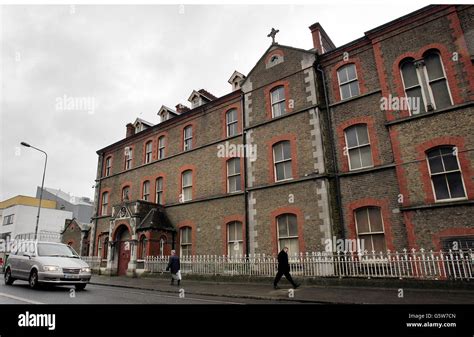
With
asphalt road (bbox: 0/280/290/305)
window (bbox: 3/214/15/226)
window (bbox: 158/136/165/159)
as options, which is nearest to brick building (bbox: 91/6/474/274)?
window (bbox: 158/136/165/159)

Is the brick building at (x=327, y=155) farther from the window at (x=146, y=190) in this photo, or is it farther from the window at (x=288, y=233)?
the window at (x=146, y=190)

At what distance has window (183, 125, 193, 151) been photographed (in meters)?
21.4

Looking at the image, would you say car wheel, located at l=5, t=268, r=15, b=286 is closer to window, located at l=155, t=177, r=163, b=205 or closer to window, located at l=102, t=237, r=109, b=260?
window, located at l=155, t=177, r=163, b=205

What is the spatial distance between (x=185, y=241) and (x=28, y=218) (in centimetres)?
4345

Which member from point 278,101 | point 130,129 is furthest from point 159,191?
point 278,101

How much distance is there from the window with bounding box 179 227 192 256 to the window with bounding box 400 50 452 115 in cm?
1452

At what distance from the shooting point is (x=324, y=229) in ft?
43.3

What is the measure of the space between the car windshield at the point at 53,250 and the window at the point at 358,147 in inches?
512

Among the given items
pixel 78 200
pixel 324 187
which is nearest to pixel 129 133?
pixel 324 187

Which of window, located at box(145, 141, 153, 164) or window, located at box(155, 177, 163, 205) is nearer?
window, located at box(155, 177, 163, 205)

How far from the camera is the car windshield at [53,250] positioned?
11.1 m

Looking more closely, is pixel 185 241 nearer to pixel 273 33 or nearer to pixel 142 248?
pixel 142 248

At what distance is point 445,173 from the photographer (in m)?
11.4
